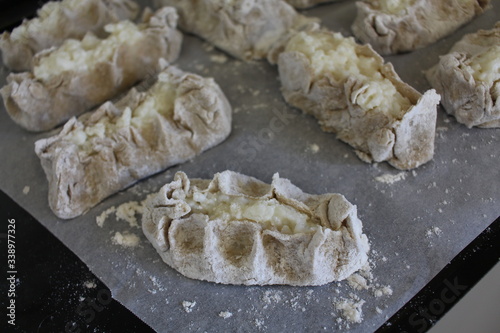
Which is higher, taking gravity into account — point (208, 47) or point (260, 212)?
point (260, 212)

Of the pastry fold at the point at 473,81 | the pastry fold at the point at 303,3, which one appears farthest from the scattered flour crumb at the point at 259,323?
the pastry fold at the point at 303,3

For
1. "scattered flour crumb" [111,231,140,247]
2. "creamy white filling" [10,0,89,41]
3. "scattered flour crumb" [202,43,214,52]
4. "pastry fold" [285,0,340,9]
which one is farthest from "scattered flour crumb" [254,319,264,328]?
"creamy white filling" [10,0,89,41]

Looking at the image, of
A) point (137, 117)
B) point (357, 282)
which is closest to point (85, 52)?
point (137, 117)

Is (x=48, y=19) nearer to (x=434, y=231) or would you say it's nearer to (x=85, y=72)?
(x=85, y=72)

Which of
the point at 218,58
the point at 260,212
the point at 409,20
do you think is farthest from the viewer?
the point at 218,58

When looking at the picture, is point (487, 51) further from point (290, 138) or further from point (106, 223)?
point (106, 223)

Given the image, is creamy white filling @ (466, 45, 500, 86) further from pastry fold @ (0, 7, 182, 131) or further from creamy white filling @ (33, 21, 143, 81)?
creamy white filling @ (33, 21, 143, 81)
